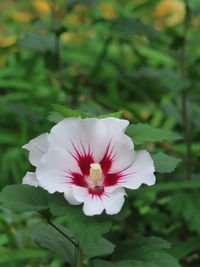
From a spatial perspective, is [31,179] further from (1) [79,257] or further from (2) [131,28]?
(2) [131,28]

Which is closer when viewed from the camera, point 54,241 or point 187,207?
point 54,241

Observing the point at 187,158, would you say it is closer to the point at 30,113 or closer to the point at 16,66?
the point at 30,113

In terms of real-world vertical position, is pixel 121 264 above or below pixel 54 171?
below

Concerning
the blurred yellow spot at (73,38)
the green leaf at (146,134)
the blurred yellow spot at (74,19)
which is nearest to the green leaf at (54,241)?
the green leaf at (146,134)

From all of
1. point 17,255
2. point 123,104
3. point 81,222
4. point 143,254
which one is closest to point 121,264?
point 143,254

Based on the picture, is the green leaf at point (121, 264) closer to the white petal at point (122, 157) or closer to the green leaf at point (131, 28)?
the white petal at point (122, 157)

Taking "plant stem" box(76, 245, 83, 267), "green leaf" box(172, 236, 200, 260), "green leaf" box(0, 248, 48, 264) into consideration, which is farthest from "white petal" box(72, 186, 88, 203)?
"green leaf" box(172, 236, 200, 260)

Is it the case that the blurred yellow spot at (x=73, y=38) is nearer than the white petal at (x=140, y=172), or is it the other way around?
the white petal at (x=140, y=172)
